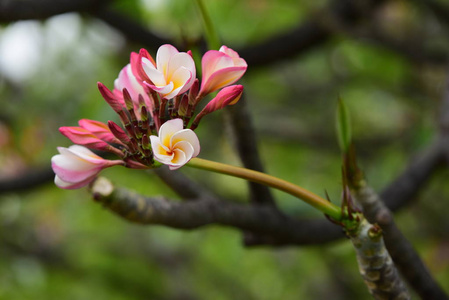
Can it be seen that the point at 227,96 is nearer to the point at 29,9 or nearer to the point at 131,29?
the point at 29,9

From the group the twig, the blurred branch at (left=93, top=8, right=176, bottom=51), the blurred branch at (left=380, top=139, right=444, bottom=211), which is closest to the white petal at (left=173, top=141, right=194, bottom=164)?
the twig

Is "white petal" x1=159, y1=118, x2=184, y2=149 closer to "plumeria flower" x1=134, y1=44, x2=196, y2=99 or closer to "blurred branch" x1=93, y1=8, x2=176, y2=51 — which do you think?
"plumeria flower" x1=134, y1=44, x2=196, y2=99

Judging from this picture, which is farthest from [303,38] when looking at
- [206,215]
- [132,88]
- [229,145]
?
[132,88]

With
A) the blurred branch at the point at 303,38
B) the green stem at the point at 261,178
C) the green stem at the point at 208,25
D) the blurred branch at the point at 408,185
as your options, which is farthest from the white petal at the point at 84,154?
the blurred branch at the point at 303,38

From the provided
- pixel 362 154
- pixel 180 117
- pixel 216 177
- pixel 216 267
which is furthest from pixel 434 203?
pixel 180 117

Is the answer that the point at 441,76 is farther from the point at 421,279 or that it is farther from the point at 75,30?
the point at 421,279

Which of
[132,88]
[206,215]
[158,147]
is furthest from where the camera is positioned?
[206,215]

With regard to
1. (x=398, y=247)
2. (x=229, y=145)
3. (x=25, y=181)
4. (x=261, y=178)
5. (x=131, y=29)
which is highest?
(x=261, y=178)
